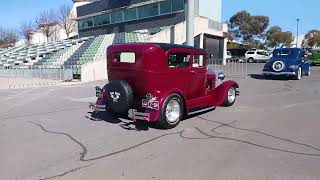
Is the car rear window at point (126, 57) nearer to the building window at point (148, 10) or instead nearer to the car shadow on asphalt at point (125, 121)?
the car shadow on asphalt at point (125, 121)

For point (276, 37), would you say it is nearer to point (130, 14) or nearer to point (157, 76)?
point (130, 14)

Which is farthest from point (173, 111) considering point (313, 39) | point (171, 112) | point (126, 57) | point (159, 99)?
point (313, 39)

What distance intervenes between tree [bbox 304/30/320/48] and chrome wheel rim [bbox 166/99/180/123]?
86.1m

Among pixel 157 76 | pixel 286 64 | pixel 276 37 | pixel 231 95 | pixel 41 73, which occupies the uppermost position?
pixel 276 37

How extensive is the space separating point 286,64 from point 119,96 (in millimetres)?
14312

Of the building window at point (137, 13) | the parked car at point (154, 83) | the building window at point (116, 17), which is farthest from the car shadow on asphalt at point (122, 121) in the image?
the building window at point (116, 17)

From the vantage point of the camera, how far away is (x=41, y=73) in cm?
3009

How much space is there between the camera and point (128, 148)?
7.09 metres

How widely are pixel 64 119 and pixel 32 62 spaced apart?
27982mm

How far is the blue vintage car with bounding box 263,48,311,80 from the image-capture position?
2084cm

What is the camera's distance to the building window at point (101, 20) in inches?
1898

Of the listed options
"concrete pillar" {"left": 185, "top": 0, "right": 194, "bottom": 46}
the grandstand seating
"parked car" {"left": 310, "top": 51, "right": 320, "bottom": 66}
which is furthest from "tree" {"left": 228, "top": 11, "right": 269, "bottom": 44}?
"concrete pillar" {"left": 185, "top": 0, "right": 194, "bottom": 46}

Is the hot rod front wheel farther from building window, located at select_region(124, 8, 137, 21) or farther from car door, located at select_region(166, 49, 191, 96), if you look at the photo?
building window, located at select_region(124, 8, 137, 21)

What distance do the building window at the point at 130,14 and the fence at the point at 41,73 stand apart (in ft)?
48.5
